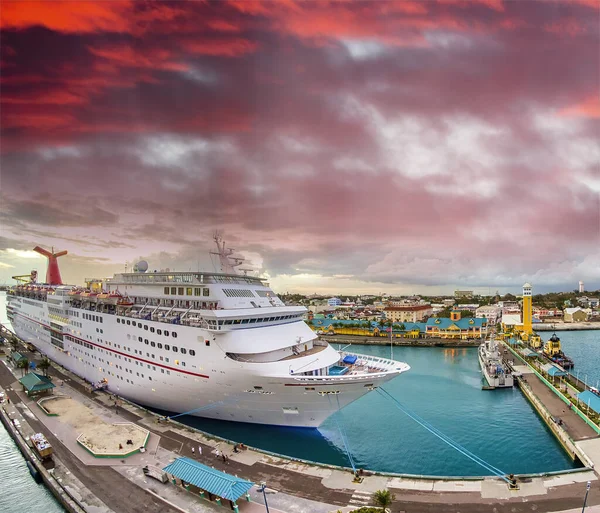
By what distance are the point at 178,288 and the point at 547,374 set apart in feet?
118

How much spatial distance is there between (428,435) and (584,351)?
50532 mm

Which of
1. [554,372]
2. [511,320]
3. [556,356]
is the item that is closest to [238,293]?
[554,372]

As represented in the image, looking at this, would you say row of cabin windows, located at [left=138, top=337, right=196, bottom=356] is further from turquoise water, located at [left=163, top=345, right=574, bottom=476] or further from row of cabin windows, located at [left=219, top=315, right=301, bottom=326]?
turquoise water, located at [left=163, top=345, right=574, bottom=476]

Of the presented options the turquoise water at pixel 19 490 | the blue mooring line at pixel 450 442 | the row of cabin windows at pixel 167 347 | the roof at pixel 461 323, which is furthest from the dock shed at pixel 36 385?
the roof at pixel 461 323

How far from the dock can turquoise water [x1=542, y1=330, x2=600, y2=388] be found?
30558mm

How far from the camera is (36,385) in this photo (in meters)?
28.5

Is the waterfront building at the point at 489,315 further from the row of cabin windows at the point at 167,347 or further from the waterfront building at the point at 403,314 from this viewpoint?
the row of cabin windows at the point at 167,347

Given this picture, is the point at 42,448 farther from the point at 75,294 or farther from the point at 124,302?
the point at 75,294

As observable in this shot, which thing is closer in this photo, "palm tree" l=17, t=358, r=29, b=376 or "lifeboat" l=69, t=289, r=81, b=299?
"lifeboat" l=69, t=289, r=81, b=299

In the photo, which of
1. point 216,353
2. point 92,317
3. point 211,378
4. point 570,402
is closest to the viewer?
point 216,353

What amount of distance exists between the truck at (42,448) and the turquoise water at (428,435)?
26.1 feet

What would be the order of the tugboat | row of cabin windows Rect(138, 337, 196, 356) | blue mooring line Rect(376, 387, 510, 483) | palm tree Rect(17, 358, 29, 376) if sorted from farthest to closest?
the tugboat < palm tree Rect(17, 358, 29, 376) < row of cabin windows Rect(138, 337, 196, 356) < blue mooring line Rect(376, 387, 510, 483)

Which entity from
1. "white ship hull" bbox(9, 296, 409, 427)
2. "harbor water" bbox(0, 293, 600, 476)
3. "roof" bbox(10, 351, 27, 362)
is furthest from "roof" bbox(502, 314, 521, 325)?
"roof" bbox(10, 351, 27, 362)

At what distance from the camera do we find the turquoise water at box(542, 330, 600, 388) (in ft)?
143
